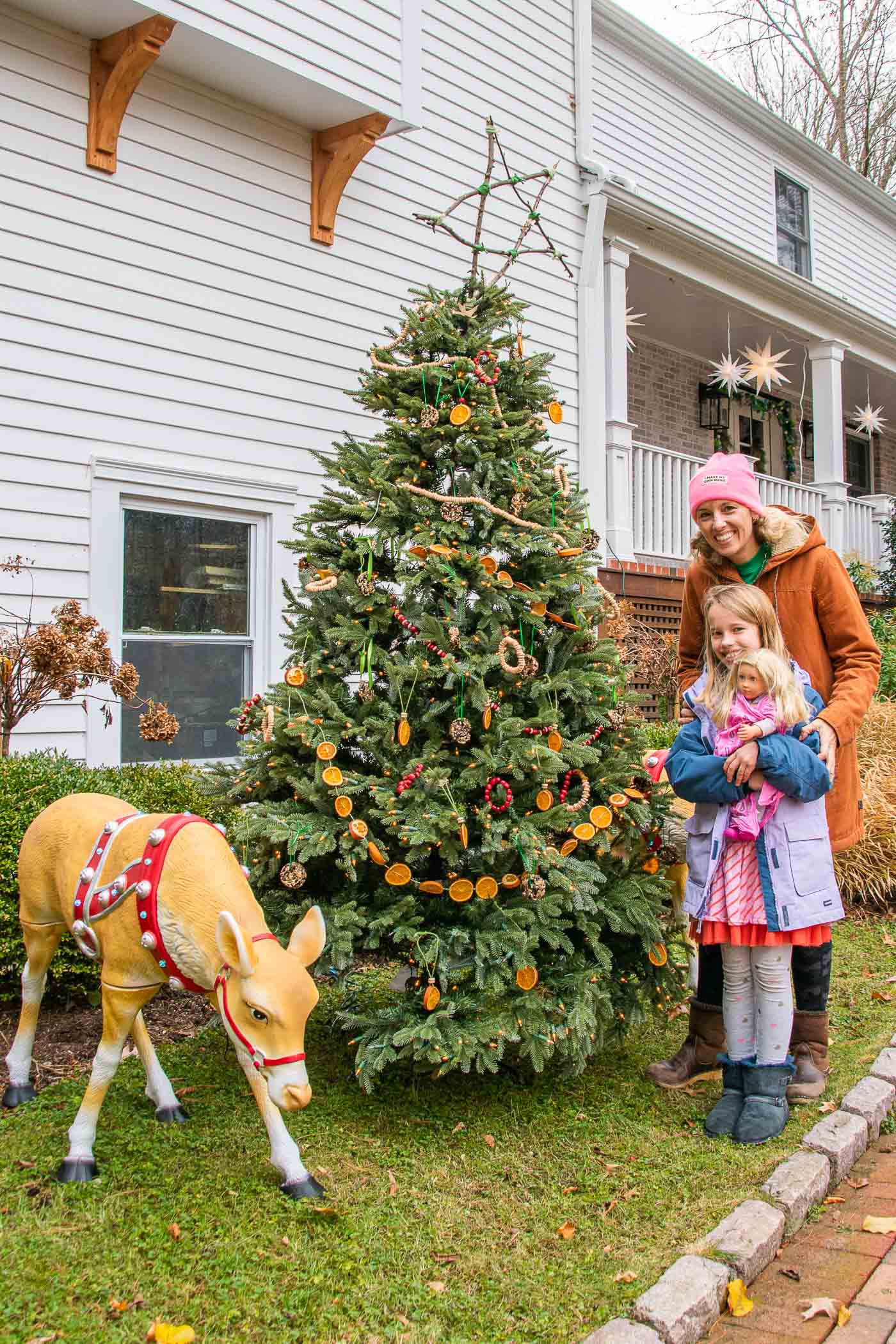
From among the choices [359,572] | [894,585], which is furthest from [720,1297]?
[894,585]

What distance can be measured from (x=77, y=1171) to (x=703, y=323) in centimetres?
1221

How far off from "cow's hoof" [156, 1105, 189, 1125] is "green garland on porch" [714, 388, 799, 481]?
12.3 meters

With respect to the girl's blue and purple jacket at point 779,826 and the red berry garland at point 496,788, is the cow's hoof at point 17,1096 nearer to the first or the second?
the red berry garland at point 496,788

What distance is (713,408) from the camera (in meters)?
14.2

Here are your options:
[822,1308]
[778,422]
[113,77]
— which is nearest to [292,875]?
[822,1308]

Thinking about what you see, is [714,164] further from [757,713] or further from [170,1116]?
[170,1116]

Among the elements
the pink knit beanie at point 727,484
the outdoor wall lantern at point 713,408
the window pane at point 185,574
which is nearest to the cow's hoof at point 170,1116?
the pink knit beanie at point 727,484

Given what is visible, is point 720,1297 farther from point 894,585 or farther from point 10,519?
point 894,585

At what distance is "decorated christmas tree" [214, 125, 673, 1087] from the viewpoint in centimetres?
317

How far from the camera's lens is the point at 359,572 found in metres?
3.52

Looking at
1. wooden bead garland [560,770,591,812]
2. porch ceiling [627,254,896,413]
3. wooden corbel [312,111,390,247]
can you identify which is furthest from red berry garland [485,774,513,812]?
porch ceiling [627,254,896,413]

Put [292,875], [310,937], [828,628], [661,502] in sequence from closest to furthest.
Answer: [310,937] → [292,875] → [828,628] → [661,502]

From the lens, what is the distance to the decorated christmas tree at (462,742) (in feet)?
10.4

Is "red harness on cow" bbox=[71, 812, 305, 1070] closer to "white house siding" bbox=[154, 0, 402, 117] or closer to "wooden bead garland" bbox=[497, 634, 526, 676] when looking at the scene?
"wooden bead garland" bbox=[497, 634, 526, 676]
